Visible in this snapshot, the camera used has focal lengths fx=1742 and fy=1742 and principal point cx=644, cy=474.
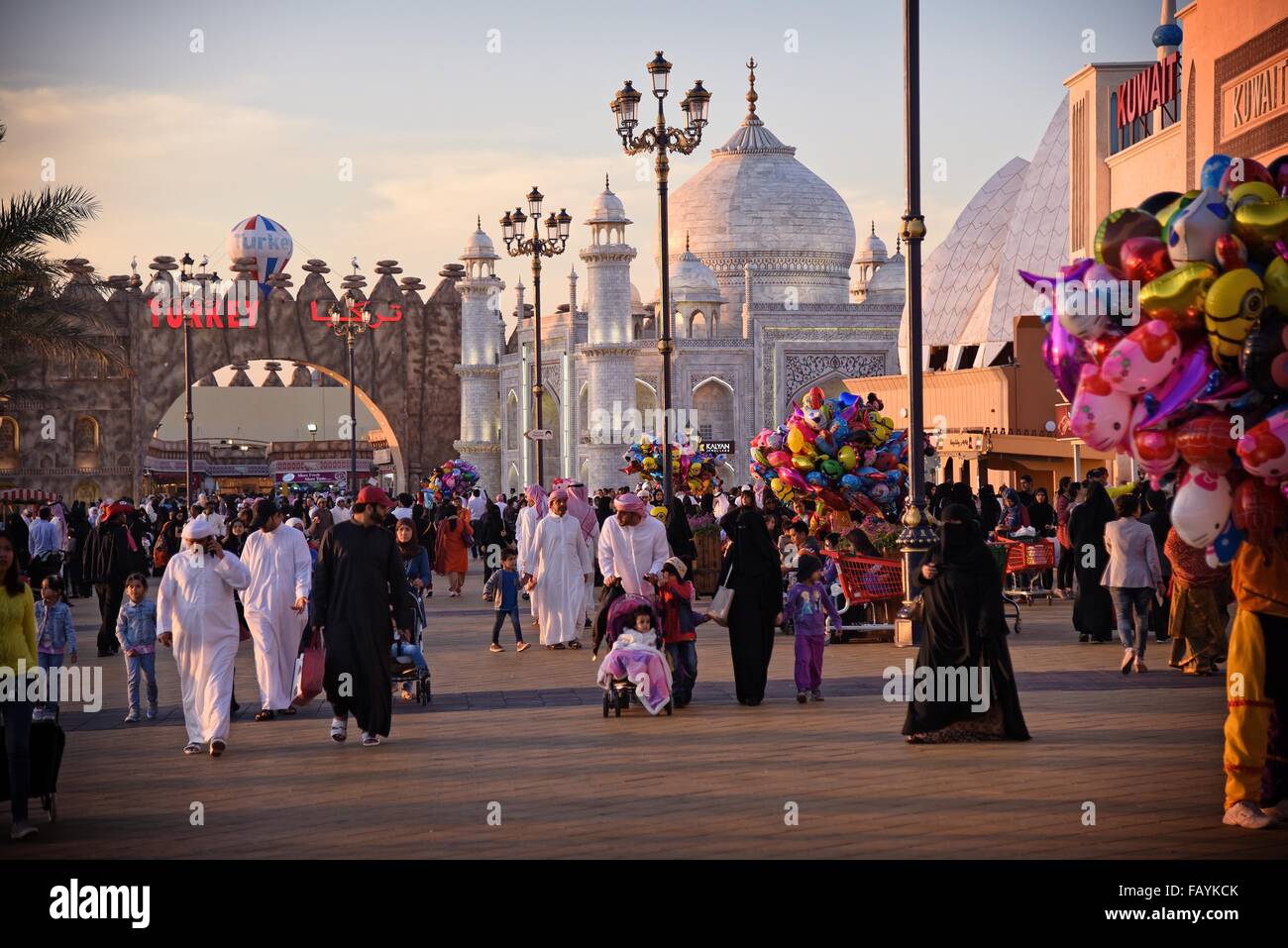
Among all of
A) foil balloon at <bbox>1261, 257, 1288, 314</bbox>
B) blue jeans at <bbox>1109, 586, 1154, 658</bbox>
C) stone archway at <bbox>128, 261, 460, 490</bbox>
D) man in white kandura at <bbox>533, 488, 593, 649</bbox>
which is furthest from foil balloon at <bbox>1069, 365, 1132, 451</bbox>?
stone archway at <bbox>128, 261, 460, 490</bbox>

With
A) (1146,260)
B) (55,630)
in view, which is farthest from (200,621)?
(1146,260)

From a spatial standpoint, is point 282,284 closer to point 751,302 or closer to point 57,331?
point 751,302

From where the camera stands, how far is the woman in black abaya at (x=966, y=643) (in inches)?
375

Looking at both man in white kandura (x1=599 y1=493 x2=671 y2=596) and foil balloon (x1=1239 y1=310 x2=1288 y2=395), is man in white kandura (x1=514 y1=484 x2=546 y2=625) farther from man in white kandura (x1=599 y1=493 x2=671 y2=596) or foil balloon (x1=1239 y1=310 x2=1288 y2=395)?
foil balloon (x1=1239 y1=310 x2=1288 y2=395)

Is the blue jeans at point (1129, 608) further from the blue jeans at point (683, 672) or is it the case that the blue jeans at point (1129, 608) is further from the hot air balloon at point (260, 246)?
the hot air balloon at point (260, 246)

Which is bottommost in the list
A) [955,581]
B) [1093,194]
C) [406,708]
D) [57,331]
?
[406,708]

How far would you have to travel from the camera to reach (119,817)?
8000 mm

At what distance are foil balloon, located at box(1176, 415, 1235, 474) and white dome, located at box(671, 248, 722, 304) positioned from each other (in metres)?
49.1

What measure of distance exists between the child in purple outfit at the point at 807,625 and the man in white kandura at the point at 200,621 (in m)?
3.66

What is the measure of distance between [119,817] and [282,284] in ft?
197

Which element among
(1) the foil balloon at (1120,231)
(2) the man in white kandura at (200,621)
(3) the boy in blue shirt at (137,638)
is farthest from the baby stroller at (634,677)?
(1) the foil balloon at (1120,231)

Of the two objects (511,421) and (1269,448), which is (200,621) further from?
(511,421)

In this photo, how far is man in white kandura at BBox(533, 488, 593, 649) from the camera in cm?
1631

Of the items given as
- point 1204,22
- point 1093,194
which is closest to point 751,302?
point 1093,194
